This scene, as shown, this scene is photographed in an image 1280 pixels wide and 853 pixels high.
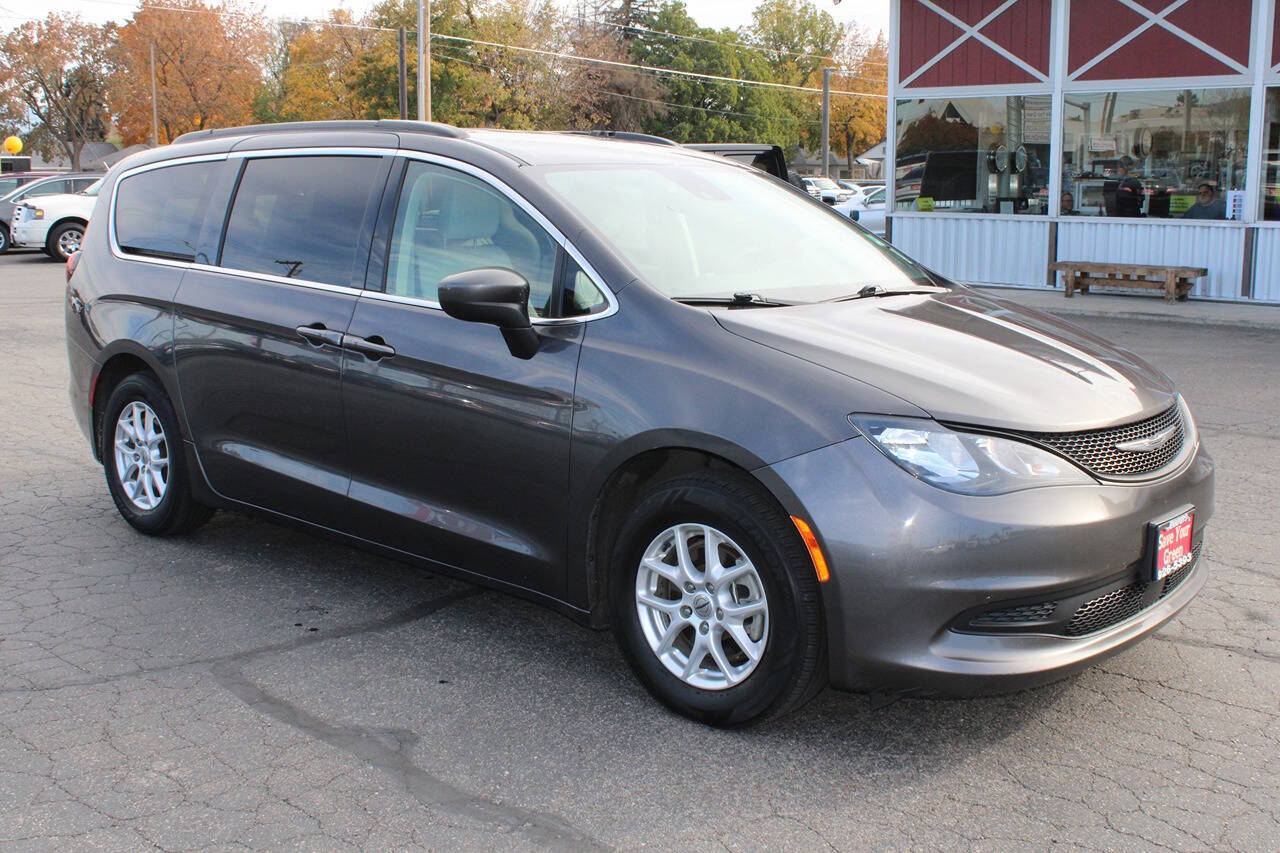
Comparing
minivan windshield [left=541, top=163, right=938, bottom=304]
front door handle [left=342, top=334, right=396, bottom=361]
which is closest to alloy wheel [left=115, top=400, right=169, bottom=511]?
front door handle [left=342, top=334, right=396, bottom=361]

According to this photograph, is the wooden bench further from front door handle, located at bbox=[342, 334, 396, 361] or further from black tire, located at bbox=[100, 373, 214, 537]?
front door handle, located at bbox=[342, 334, 396, 361]

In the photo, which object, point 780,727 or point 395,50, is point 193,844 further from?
point 395,50

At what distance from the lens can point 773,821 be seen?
10.7 feet

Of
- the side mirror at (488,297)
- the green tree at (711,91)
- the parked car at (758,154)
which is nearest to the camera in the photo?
the side mirror at (488,297)

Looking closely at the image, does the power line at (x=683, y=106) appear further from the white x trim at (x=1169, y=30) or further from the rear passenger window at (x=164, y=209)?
the rear passenger window at (x=164, y=209)

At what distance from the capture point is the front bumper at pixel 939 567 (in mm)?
3332

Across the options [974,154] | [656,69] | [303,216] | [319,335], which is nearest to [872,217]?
[974,154]

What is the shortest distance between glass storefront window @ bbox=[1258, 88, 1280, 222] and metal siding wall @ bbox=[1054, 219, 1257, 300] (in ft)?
1.68

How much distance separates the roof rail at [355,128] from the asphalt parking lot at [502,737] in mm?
1782

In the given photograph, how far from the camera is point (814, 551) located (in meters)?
3.43

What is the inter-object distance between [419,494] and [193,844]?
1.54 meters

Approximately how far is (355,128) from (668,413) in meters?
2.07

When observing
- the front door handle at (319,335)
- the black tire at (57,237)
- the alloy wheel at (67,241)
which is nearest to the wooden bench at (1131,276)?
the front door handle at (319,335)

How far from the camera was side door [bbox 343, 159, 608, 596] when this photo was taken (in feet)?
13.3
